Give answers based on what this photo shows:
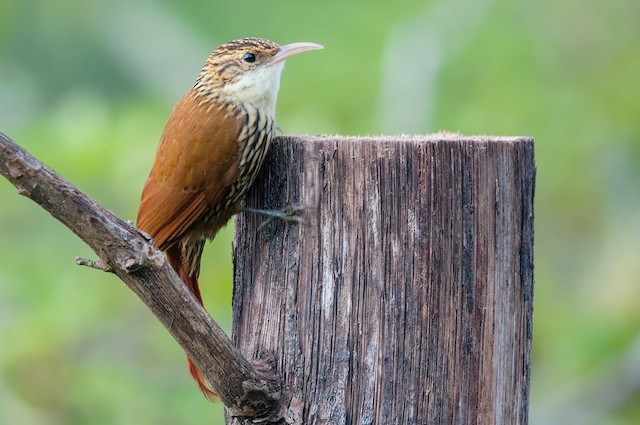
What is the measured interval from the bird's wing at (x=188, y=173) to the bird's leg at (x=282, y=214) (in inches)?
16.7

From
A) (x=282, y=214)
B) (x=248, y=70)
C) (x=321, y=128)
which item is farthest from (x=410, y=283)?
(x=321, y=128)

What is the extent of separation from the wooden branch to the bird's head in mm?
1357

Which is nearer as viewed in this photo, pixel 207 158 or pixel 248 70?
pixel 207 158

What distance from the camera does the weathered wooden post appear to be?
2869 mm

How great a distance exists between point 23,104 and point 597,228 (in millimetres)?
4309

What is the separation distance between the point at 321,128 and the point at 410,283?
241 centimetres

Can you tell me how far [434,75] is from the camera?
6668mm

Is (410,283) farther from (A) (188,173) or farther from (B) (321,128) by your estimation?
(B) (321,128)

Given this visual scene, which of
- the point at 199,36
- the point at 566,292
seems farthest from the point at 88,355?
the point at 199,36

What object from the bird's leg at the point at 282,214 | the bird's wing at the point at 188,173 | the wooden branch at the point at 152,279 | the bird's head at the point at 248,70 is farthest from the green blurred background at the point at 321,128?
the wooden branch at the point at 152,279

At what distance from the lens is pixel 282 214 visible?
10.1ft

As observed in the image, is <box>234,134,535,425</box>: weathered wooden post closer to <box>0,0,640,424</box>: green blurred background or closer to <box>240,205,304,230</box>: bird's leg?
<box>240,205,304,230</box>: bird's leg

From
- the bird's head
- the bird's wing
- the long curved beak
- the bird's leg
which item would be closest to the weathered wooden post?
the bird's leg

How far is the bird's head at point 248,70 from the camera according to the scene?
400cm
